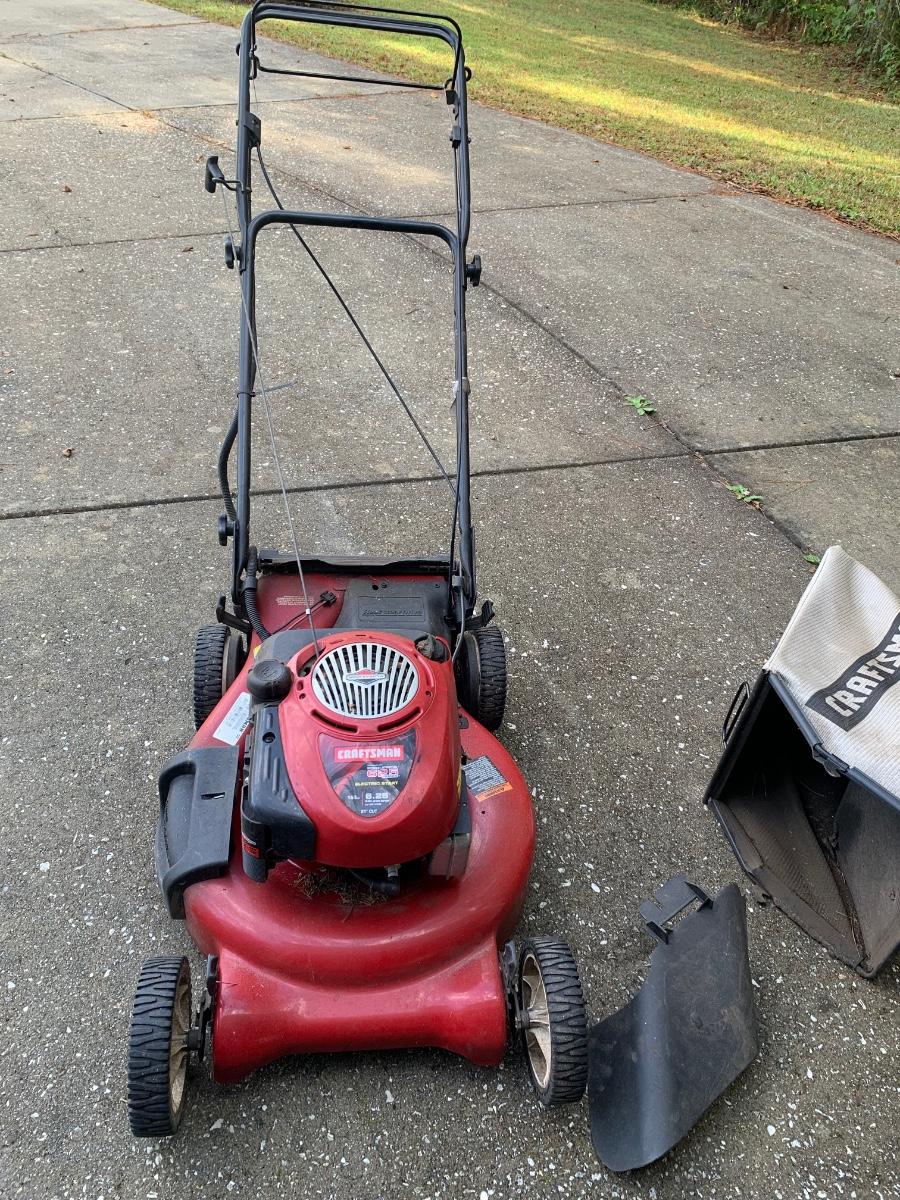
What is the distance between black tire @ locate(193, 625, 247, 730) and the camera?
233 cm

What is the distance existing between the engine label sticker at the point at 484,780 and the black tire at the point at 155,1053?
2.03ft

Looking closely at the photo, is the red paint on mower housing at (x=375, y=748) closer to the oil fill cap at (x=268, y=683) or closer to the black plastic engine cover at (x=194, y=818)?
the oil fill cap at (x=268, y=683)

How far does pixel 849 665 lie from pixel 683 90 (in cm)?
834

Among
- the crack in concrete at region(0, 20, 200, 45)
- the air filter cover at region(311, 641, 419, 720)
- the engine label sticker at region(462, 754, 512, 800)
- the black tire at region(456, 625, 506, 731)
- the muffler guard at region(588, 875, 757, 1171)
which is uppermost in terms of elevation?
the air filter cover at region(311, 641, 419, 720)

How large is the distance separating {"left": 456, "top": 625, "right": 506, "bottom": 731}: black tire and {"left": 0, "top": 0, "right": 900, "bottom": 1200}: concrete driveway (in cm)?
22

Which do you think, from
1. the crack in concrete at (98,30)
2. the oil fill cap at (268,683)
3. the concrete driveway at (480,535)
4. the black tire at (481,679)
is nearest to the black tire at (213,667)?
the concrete driveway at (480,535)

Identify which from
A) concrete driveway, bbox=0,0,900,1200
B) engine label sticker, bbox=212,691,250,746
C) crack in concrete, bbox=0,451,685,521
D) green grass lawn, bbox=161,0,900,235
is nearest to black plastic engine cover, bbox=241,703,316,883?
engine label sticker, bbox=212,691,250,746

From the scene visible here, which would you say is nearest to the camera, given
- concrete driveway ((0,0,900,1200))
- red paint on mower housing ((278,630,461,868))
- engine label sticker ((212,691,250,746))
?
red paint on mower housing ((278,630,461,868))

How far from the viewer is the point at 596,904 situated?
86.0 inches

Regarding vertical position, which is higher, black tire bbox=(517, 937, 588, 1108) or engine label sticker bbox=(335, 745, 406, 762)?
engine label sticker bbox=(335, 745, 406, 762)

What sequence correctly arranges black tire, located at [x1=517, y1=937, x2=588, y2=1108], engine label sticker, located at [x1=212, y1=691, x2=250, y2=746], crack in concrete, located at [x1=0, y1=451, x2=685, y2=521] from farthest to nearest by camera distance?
crack in concrete, located at [x1=0, y1=451, x2=685, y2=521] < engine label sticker, located at [x1=212, y1=691, x2=250, y2=746] < black tire, located at [x1=517, y1=937, x2=588, y2=1108]

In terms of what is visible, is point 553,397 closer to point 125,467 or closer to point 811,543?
point 811,543

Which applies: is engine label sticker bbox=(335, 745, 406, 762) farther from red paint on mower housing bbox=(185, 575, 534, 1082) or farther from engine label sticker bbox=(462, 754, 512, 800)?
engine label sticker bbox=(462, 754, 512, 800)

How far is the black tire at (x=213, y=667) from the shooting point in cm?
233
